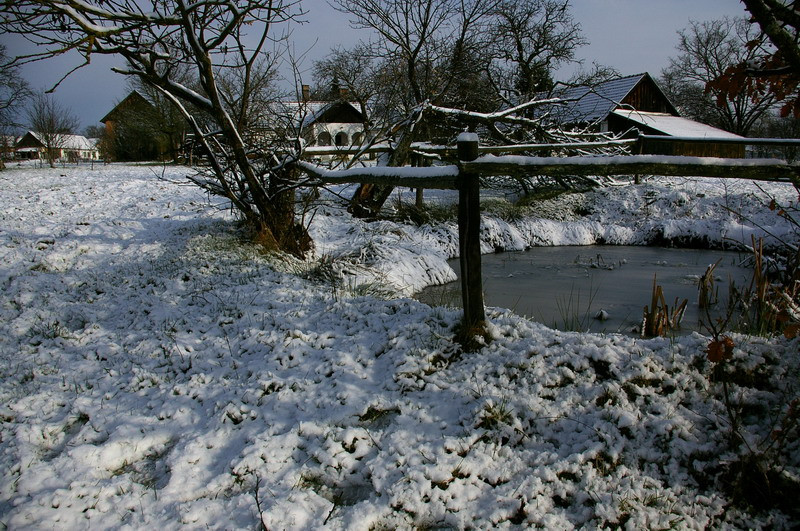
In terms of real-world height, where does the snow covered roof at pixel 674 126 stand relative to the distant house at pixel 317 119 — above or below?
above

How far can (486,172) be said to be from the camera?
3.39 meters

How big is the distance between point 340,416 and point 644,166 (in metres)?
2.62

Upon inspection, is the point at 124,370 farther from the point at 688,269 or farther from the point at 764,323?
the point at 688,269

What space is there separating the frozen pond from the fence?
1.53 metres

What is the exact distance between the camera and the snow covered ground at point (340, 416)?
2301 millimetres

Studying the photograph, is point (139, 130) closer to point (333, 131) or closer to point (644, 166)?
point (333, 131)

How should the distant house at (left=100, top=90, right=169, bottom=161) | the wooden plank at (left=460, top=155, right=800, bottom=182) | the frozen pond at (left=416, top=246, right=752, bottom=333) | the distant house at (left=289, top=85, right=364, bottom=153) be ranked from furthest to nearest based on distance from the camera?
the distant house at (left=100, top=90, right=169, bottom=161)
the distant house at (left=289, top=85, right=364, bottom=153)
the frozen pond at (left=416, top=246, right=752, bottom=333)
the wooden plank at (left=460, top=155, right=800, bottom=182)

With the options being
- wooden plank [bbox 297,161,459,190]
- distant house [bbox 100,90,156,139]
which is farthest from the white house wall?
distant house [bbox 100,90,156,139]

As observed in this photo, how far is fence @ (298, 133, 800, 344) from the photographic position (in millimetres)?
2783

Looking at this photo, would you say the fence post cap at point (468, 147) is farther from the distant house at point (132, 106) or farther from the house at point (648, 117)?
the distant house at point (132, 106)

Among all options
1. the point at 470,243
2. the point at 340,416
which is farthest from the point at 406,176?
the point at 340,416

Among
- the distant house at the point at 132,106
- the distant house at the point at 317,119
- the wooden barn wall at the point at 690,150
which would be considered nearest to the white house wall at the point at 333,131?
the distant house at the point at 317,119

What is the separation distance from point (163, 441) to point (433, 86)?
1053 cm

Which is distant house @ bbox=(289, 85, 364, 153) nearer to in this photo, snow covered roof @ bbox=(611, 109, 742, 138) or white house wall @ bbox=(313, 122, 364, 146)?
white house wall @ bbox=(313, 122, 364, 146)
